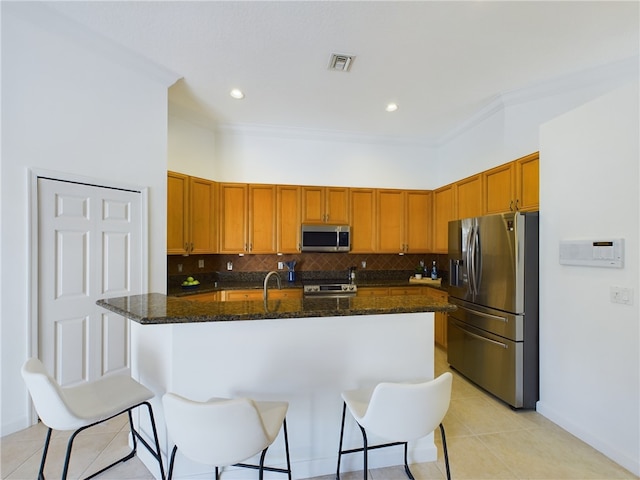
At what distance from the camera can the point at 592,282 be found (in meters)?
2.09

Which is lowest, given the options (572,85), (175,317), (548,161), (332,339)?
(332,339)

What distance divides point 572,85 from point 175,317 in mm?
4000

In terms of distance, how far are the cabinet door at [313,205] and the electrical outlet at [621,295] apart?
3.10m

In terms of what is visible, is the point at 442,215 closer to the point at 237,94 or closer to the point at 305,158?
the point at 305,158

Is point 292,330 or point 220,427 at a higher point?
point 292,330

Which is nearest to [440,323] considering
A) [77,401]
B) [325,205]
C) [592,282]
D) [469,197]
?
[469,197]

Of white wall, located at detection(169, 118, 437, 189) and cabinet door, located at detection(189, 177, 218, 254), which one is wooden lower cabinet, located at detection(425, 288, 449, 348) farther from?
cabinet door, located at detection(189, 177, 218, 254)

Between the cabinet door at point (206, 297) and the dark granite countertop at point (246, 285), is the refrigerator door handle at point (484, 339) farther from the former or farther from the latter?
the cabinet door at point (206, 297)

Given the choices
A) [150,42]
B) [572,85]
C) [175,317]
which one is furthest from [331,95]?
[175,317]

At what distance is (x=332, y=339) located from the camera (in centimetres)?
172

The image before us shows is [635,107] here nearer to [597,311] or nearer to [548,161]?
[548,161]

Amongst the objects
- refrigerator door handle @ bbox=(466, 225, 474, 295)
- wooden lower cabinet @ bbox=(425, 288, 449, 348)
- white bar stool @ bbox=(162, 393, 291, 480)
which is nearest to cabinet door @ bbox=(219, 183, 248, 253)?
wooden lower cabinet @ bbox=(425, 288, 449, 348)

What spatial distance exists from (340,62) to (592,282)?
270cm

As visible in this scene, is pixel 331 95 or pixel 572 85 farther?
pixel 331 95
